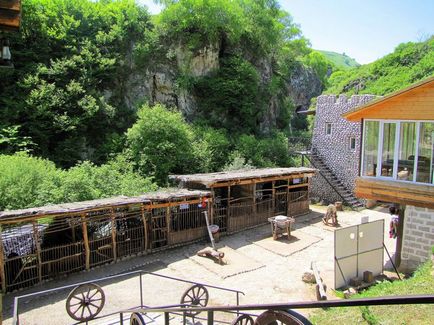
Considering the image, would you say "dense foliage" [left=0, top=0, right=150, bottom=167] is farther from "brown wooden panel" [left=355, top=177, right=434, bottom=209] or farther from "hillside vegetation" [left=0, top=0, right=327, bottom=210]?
"brown wooden panel" [left=355, top=177, right=434, bottom=209]

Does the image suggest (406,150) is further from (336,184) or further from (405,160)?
(336,184)

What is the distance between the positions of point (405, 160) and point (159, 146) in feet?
43.7

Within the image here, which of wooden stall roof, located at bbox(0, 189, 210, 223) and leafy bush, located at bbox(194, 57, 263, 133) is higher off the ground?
leafy bush, located at bbox(194, 57, 263, 133)

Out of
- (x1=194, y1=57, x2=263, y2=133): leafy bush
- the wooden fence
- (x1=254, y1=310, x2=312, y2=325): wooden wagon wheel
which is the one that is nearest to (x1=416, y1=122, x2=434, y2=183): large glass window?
the wooden fence

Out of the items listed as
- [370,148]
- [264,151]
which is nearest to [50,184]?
[370,148]

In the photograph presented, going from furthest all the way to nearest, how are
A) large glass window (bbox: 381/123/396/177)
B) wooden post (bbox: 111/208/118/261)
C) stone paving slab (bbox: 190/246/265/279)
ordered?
1. wooden post (bbox: 111/208/118/261)
2. stone paving slab (bbox: 190/246/265/279)
3. large glass window (bbox: 381/123/396/177)

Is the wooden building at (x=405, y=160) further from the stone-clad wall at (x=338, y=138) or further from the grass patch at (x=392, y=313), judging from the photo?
the stone-clad wall at (x=338, y=138)

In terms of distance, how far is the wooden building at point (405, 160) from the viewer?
1077cm

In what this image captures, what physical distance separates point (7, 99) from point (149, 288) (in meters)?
17.0

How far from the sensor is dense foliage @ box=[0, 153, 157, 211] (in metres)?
14.2

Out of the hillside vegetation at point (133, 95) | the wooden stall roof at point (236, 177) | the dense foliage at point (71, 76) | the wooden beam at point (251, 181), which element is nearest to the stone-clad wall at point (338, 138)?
the hillside vegetation at point (133, 95)

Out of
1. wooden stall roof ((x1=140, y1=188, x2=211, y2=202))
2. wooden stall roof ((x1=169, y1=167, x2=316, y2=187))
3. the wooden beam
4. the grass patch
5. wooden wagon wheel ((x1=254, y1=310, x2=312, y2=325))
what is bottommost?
the grass patch

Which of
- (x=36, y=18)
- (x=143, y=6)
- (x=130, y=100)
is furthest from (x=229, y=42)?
(x=36, y=18)

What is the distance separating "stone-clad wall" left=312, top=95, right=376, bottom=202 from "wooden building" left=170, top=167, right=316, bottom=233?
4.81 metres
